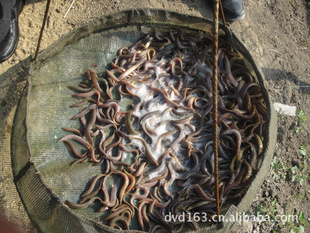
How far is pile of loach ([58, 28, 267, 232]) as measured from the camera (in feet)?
11.9

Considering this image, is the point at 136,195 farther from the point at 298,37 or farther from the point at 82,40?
the point at 298,37

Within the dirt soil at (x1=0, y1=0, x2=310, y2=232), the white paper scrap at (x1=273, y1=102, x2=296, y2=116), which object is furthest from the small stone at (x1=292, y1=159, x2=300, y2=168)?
the white paper scrap at (x1=273, y1=102, x2=296, y2=116)

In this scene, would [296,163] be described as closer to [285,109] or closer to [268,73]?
[285,109]

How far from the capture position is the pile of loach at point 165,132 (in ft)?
11.9

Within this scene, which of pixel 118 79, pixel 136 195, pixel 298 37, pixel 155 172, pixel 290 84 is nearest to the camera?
pixel 136 195

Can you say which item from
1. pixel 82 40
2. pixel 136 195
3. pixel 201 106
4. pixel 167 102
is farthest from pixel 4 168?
pixel 201 106

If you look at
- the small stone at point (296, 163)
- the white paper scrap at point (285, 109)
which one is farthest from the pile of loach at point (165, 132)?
the small stone at point (296, 163)

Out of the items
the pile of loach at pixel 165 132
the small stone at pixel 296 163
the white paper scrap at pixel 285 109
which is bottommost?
the small stone at pixel 296 163

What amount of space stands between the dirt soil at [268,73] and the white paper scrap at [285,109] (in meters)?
0.08

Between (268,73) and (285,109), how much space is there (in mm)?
746

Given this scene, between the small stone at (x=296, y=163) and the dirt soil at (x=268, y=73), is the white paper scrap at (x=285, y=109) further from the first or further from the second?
the small stone at (x=296, y=163)

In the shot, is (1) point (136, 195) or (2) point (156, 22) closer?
(1) point (136, 195)

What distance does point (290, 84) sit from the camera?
517 cm

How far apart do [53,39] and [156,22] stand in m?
1.72
